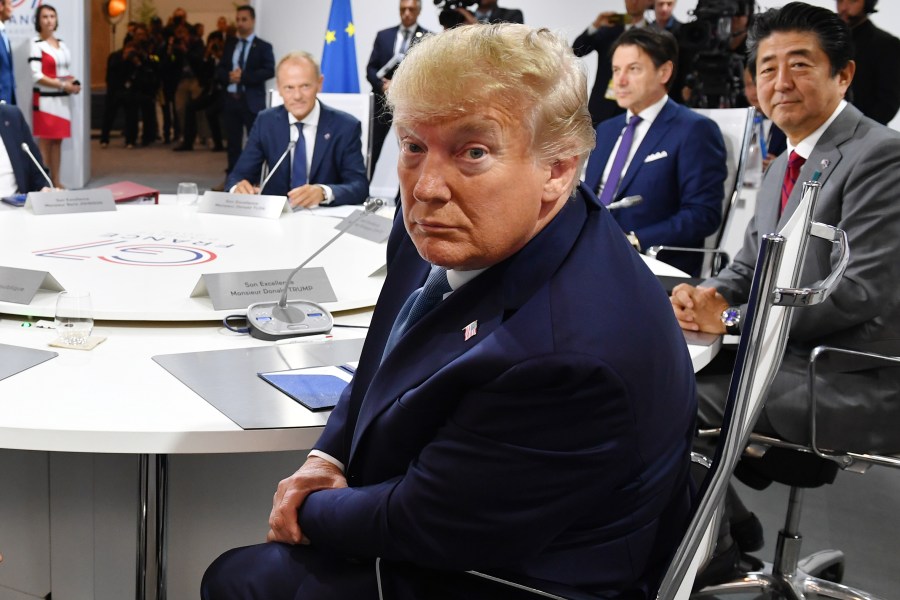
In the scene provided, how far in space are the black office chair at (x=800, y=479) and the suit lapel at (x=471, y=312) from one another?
0.92 meters

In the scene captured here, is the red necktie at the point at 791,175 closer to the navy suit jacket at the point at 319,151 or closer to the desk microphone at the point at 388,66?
the navy suit jacket at the point at 319,151

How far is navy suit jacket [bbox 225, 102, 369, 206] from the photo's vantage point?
13.9ft

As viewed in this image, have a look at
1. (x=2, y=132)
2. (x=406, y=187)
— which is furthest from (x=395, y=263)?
(x=2, y=132)

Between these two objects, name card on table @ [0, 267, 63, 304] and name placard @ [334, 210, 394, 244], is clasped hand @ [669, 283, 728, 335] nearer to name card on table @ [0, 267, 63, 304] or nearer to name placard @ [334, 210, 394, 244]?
name placard @ [334, 210, 394, 244]

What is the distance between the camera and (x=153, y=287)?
2096 millimetres

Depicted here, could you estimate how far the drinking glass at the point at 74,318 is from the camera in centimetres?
173

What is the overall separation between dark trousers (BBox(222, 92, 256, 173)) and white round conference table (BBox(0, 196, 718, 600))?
5511 millimetres

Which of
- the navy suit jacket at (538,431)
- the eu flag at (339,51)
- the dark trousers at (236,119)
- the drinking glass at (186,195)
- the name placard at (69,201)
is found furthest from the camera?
the dark trousers at (236,119)

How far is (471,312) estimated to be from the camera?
45.5 inches

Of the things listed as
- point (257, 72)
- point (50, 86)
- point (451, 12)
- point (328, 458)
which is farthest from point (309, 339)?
point (257, 72)

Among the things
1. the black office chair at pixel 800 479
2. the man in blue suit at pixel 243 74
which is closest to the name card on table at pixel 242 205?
the black office chair at pixel 800 479

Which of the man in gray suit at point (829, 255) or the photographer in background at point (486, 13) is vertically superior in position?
the photographer in background at point (486, 13)

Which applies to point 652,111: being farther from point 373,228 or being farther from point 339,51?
point 339,51

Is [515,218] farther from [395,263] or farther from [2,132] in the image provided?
[2,132]
